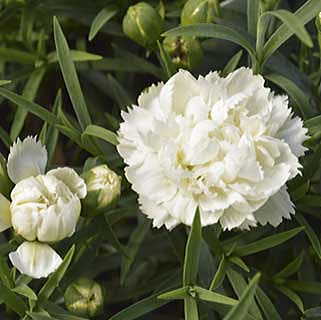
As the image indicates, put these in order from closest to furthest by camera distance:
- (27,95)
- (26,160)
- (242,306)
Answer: (242,306) → (26,160) → (27,95)

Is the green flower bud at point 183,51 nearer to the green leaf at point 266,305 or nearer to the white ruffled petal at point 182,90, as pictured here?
the white ruffled petal at point 182,90

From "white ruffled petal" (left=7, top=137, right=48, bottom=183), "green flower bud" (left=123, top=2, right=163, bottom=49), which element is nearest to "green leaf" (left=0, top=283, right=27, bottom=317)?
"white ruffled petal" (left=7, top=137, right=48, bottom=183)

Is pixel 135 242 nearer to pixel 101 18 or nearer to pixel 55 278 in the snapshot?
pixel 55 278

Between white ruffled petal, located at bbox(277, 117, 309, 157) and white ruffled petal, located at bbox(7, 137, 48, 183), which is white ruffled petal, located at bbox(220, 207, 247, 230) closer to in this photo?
white ruffled petal, located at bbox(277, 117, 309, 157)

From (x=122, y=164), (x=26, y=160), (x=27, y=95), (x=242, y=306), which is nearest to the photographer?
(x=242, y=306)

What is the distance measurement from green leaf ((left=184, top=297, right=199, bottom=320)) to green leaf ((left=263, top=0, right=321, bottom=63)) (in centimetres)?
26

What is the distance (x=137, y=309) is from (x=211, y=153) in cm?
17

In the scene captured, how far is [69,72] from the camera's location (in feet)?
2.75

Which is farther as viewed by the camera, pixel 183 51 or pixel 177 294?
pixel 183 51

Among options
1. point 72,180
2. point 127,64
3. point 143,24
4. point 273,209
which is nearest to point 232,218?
point 273,209

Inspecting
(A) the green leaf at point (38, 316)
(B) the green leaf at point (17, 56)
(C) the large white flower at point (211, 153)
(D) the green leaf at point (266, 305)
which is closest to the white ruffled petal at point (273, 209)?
(C) the large white flower at point (211, 153)

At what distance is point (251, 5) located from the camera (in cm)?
86

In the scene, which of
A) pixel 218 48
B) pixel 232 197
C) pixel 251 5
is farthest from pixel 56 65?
pixel 232 197

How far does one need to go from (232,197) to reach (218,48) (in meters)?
0.34
